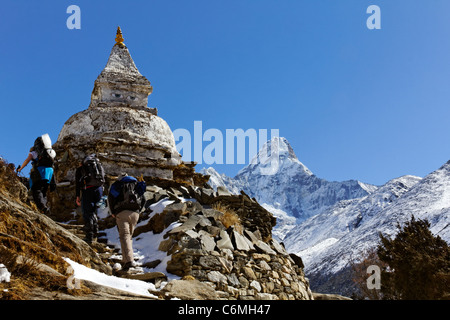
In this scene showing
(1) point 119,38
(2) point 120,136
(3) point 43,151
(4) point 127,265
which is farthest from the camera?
(1) point 119,38

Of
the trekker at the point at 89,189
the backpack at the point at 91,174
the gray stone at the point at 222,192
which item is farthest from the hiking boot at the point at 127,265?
the gray stone at the point at 222,192

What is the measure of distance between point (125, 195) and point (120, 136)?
5846 mm

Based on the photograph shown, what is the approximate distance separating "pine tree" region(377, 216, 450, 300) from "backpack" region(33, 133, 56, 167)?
33.0ft

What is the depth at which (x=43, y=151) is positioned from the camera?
340 inches

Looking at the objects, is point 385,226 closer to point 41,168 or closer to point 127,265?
point 41,168

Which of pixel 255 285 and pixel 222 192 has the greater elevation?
pixel 222 192

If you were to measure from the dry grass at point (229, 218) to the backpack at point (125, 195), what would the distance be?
7.97 feet

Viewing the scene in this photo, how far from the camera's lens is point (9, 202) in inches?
248

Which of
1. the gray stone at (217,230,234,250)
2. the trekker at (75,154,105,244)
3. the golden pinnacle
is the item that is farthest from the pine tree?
the golden pinnacle

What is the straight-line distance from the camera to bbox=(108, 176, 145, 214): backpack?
7.47 metres

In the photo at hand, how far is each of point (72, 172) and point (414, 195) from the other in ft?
202

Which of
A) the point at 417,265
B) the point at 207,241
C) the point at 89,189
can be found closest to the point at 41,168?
the point at 89,189
